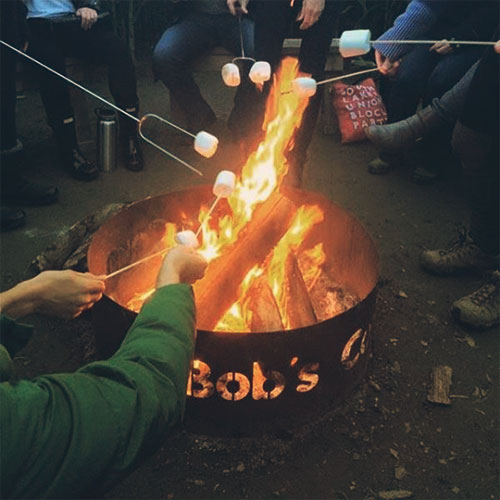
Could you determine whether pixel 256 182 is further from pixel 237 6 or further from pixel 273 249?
pixel 237 6

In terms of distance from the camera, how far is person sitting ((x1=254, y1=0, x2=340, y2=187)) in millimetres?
4098

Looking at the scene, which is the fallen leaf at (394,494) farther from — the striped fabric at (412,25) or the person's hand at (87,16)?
the person's hand at (87,16)

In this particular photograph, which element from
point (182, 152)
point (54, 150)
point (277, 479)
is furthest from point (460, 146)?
point (54, 150)

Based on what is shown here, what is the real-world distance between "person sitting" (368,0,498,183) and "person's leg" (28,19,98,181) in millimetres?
2614

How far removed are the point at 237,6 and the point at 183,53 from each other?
25.5 inches

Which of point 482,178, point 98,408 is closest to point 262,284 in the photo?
point 482,178

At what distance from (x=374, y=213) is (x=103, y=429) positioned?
3.59 meters

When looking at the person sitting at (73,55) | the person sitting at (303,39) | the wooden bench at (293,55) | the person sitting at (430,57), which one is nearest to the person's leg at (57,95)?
the person sitting at (73,55)

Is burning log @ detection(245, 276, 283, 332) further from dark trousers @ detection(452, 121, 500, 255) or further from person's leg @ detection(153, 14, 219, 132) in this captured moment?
person's leg @ detection(153, 14, 219, 132)

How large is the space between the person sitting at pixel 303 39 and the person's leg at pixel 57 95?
169 cm

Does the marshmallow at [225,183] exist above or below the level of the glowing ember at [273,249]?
above

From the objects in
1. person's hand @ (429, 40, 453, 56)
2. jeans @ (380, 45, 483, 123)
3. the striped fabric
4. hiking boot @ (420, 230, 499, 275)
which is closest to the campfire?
hiking boot @ (420, 230, 499, 275)

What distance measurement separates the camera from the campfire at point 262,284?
7.68 feet

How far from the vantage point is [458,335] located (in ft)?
10.7
